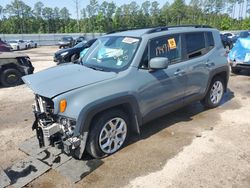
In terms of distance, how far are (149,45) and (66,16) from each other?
78.7 metres

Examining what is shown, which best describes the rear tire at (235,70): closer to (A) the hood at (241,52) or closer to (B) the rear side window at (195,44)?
(A) the hood at (241,52)

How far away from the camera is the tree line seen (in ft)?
207

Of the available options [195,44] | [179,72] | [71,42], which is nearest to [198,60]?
[195,44]

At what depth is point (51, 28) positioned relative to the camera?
6988cm

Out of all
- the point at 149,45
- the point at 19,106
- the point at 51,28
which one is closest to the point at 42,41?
the point at 51,28

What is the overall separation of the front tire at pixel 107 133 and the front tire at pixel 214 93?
2.47m

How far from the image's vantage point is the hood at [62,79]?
3.60m

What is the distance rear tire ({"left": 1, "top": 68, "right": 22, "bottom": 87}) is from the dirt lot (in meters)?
3.62

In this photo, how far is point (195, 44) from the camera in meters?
A: 5.16

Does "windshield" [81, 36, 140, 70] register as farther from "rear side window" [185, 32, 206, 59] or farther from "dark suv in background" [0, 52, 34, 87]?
"dark suv in background" [0, 52, 34, 87]

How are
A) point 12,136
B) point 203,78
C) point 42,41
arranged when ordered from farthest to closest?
point 42,41
point 203,78
point 12,136

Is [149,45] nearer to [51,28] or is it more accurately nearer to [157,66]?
[157,66]

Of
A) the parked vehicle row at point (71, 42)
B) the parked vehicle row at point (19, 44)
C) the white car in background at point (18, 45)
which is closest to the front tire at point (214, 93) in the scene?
the parked vehicle row at point (71, 42)

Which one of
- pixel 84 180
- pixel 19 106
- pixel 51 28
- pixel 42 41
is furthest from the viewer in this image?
pixel 51 28
